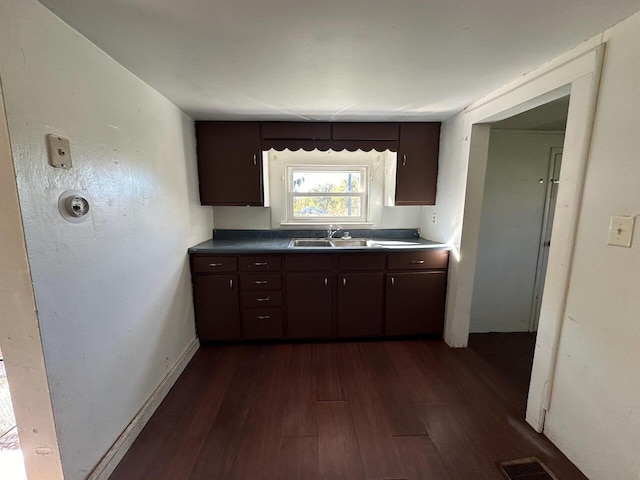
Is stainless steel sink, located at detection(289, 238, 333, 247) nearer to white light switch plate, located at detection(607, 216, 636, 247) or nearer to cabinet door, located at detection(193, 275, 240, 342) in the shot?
cabinet door, located at detection(193, 275, 240, 342)

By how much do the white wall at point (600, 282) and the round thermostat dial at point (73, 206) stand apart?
2.25 meters

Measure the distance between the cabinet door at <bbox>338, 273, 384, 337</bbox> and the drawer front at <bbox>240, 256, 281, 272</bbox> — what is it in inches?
23.5

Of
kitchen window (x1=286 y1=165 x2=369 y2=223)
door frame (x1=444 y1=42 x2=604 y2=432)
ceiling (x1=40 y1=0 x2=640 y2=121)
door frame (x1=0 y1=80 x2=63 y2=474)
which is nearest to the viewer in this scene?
door frame (x1=0 y1=80 x2=63 y2=474)

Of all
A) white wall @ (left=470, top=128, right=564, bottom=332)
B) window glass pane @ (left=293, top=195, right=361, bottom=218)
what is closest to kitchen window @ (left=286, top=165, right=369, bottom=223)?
window glass pane @ (left=293, top=195, right=361, bottom=218)

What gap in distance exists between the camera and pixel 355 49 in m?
1.26

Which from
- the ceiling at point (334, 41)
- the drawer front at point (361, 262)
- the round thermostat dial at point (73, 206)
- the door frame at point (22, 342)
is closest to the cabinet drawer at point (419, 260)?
the drawer front at point (361, 262)

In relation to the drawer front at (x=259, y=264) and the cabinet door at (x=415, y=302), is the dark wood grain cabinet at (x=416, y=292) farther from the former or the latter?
the drawer front at (x=259, y=264)

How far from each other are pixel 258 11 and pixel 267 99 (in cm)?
91

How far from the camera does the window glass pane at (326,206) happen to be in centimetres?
298

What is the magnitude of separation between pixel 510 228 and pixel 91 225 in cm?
314

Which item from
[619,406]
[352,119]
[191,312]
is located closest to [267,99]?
[352,119]

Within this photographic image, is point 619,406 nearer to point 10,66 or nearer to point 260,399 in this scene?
point 260,399

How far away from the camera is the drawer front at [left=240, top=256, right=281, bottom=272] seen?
7.63 ft

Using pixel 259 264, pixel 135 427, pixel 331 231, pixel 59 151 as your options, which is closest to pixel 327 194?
pixel 331 231
